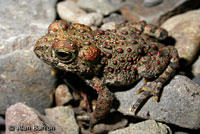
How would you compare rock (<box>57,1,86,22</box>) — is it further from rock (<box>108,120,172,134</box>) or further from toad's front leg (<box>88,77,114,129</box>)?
rock (<box>108,120,172,134</box>)

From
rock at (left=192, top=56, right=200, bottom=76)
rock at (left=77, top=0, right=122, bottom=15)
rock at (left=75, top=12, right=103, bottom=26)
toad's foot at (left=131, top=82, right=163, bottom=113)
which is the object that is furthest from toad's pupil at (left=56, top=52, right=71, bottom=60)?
rock at (left=192, top=56, right=200, bottom=76)

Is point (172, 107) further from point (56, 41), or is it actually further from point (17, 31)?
point (17, 31)

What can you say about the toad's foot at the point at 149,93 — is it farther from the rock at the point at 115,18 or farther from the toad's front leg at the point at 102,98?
the rock at the point at 115,18

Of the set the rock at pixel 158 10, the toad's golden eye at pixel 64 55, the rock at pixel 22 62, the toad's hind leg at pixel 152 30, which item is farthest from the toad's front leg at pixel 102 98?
the rock at pixel 158 10

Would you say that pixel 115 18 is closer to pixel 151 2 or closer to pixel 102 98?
pixel 151 2

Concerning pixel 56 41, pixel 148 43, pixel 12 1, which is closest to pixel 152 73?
pixel 148 43

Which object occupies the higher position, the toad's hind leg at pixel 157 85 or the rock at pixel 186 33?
the rock at pixel 186 33
